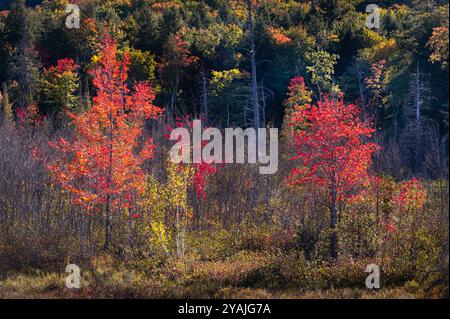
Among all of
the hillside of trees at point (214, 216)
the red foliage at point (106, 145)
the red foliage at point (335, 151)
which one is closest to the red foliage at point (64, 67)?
the hillside of trees at point (214, 216)

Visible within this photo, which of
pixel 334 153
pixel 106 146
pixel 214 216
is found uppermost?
pixel 106 146

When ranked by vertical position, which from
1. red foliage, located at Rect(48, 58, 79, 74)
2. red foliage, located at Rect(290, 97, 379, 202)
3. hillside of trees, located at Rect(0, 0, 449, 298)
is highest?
red foliage, located at Rect(48, 58, 79, 74)

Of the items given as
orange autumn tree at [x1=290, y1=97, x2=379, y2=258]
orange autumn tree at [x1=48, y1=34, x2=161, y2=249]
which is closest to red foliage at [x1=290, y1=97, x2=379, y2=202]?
orange autumn tree at [x1=290, y1=97, x2=379, y2=258]

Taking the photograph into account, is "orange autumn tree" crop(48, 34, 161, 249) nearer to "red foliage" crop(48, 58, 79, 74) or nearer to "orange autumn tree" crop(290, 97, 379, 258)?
"orange autumn tree" crop(290, 97, 379, 258)

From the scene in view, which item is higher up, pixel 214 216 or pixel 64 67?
pixel 64 67

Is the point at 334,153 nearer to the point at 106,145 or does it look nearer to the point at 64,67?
the point at 106,145

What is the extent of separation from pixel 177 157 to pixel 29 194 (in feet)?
20.6

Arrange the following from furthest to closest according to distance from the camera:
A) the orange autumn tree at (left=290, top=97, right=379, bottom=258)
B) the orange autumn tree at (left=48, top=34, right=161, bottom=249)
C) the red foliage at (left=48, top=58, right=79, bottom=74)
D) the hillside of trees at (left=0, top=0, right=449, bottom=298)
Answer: the red foliage at (left=48, top=58, right=79, bottom=74)
the orange autumn tree at (left=48, top=34, right=161, bottom=249)
the orange autumn tree at (left=290, top=97, right=379, bottom=258)
the hillside of trees at (left=0, top=0, right=449, bottom=298)

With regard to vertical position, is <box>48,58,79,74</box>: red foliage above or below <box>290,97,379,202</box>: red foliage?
above

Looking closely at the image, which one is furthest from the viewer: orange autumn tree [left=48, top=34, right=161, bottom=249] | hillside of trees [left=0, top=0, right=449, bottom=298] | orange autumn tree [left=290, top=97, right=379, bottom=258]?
orange autumn tree [left=48, top=34, right=161, bottom=249]

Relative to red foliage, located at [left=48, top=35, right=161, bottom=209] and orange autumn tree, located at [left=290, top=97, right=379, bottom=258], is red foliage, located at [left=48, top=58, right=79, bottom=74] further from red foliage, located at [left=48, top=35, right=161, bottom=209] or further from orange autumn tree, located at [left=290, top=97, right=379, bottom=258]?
orange autumn tree, located at [left=290, top=97, right=379, bottom=258]

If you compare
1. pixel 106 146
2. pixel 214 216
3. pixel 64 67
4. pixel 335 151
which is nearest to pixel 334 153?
pixel 335 151

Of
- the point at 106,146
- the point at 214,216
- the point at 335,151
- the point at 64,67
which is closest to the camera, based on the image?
the point at 335,151

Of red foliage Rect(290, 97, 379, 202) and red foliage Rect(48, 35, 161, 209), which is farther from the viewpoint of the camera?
red foliage Rect(48, 35, 161, 209)
